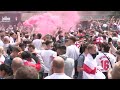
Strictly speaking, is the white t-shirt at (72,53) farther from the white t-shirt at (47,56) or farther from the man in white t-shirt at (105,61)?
the man in white t-shirt at (105,61)

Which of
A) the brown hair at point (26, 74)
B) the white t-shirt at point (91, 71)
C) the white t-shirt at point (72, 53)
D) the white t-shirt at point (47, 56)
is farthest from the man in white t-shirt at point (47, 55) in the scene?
the brown hair at point (26, 74)

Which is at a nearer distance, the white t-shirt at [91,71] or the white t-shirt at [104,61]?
the white t-shirt at [91,71]

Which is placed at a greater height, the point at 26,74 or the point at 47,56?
the point at 26,74

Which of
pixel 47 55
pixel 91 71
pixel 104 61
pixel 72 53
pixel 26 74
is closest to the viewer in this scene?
pixel 26 74

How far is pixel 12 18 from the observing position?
26.3m

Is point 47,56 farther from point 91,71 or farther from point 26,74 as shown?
point 26,74

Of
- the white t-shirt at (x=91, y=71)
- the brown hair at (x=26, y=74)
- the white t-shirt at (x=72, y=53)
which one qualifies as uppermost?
the brown hair at (x=26, y=74)

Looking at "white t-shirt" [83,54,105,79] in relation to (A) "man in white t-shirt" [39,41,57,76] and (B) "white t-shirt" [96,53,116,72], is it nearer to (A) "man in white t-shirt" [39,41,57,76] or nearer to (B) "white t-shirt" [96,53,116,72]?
(B) "white t-shirt" [96,53,116,72]

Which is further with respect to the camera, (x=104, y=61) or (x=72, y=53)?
(x=72, y=53)

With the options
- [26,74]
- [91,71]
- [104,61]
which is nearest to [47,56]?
[104,61]

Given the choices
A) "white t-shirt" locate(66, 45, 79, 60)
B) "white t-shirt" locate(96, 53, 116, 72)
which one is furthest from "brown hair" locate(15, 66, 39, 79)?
"white t-shirt" locate(66, 45, 79, 60)

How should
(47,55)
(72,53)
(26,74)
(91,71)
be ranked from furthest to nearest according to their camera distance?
(72,53)
(47,55)
(91,71)
(26,74)
